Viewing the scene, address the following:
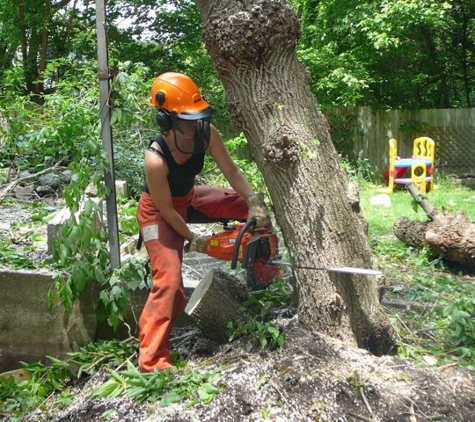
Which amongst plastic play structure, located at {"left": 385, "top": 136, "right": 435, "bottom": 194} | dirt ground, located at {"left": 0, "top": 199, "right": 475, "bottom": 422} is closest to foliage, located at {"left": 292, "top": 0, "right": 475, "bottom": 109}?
plastic play structure, located at {"left": 385, "top": 136, "right": 435, "bottom": 194}

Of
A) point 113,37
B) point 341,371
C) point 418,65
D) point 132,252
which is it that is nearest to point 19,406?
point 132,252

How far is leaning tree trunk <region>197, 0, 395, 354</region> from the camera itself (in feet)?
10.3

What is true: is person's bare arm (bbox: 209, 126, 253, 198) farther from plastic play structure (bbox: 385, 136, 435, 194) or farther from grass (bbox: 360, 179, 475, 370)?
plastic play structure (bbox: 385, 136, 435, 194)

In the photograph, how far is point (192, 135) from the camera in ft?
11.1

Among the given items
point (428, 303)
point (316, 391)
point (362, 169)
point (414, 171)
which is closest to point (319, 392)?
point (316, 391)

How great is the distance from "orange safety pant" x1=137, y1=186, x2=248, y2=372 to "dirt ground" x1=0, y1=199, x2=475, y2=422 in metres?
0.27

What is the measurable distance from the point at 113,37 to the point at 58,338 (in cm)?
1149

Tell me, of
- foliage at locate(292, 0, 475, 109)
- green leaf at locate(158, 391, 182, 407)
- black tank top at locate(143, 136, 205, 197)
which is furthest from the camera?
foliage at locate(292, 0, 475, 109)

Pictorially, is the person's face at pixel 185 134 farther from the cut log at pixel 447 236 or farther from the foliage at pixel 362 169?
the foliage at pixel 362 169

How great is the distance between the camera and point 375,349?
3285mm

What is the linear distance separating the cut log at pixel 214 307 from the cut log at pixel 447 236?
2.12 metres

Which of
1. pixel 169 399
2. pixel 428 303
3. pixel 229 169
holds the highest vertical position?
pixel 229 169

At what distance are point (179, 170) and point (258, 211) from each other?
54 centimetres

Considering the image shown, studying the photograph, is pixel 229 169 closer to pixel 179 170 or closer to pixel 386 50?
pixel 179 170
